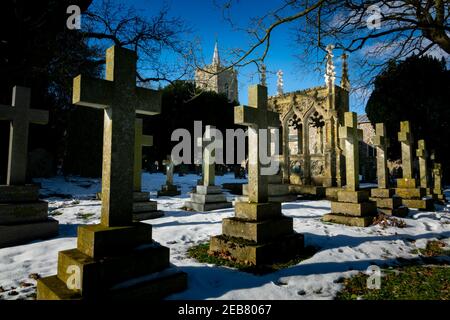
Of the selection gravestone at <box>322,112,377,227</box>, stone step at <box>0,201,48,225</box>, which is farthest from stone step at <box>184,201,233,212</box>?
stone step at <box>0,201,48,225</box>

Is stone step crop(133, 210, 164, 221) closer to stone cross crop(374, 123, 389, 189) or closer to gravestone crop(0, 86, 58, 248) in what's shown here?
gravestone crop(0, 86, 58, 248)

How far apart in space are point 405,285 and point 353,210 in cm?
338

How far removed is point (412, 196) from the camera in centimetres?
893

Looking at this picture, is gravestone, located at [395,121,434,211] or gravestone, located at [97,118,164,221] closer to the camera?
gravestone, located at [97,118,164,221]

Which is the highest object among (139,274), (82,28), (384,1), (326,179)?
(82,28)

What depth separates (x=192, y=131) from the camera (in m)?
30.3

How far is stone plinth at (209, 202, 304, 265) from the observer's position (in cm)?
406

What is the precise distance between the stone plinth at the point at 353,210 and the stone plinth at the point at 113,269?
4.75 meters

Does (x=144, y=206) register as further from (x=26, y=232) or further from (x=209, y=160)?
(x=209, y=160)

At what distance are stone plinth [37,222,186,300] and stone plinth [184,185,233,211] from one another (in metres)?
5.59

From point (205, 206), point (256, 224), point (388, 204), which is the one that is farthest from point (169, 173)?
point (256, 224)
